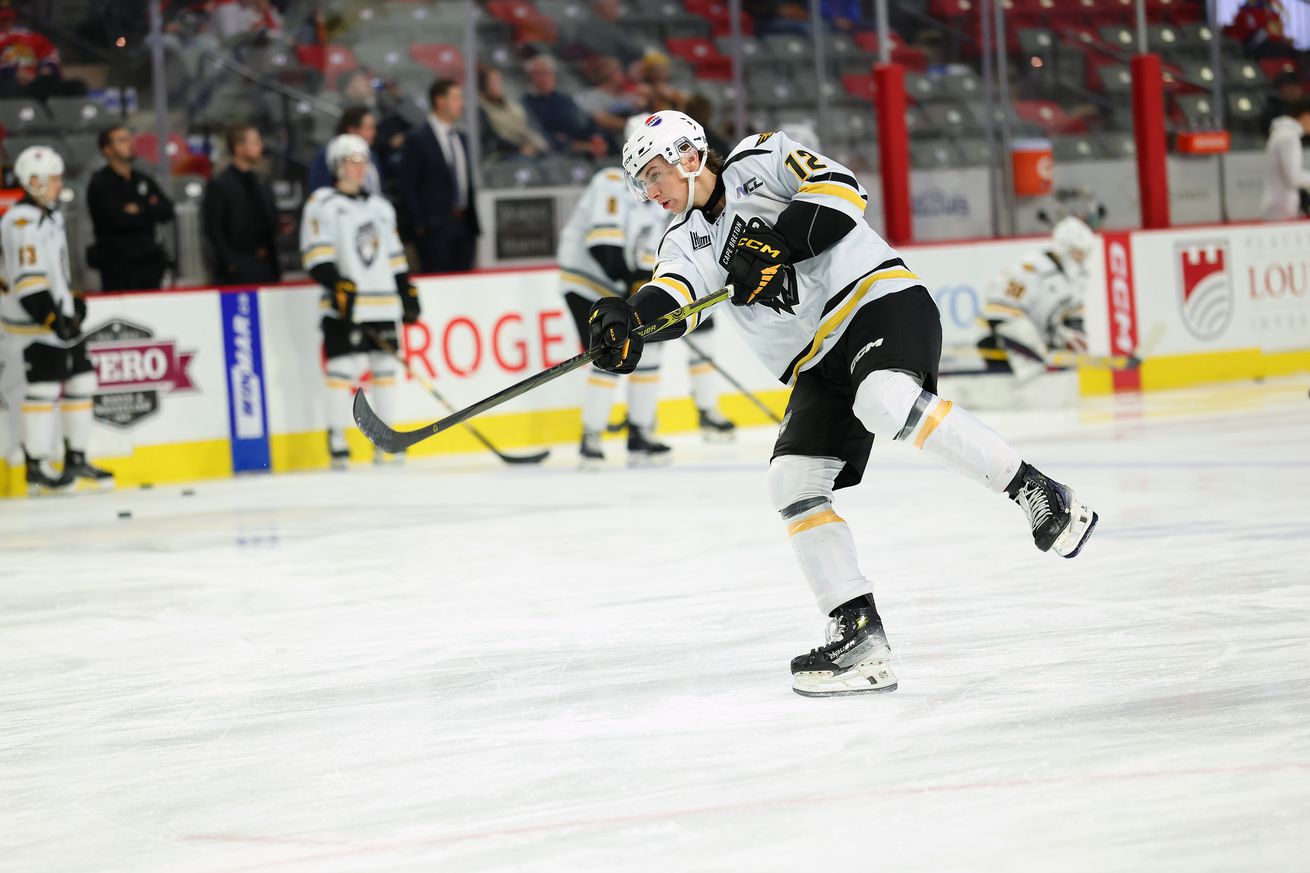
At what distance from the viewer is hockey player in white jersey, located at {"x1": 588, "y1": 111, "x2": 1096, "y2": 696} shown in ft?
11.2

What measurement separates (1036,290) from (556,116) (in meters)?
3.83

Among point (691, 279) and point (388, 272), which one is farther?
point (388, 272)

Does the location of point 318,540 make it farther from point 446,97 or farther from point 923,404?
point 446,97

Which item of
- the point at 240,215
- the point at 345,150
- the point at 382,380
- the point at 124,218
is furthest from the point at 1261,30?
the point at 124,218

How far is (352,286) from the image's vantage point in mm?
9266

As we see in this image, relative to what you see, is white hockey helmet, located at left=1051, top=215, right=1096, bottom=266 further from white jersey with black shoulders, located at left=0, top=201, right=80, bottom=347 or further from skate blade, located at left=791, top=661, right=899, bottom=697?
skate blade, located at left=791, top=661, right=899, bottom=697

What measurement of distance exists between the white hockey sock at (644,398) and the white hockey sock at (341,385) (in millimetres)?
1601

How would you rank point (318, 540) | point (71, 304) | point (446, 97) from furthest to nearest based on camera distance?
point (446, 97) → point (71, 304) → point (318, 540)

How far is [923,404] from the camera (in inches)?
134

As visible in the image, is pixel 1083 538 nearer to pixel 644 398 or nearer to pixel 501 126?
pixel 644 398

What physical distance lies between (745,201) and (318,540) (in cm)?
343

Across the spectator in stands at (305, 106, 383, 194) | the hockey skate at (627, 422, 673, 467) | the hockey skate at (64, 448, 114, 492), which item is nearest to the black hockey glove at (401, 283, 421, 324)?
the spectator in stands at (305, 106, 383, 194)

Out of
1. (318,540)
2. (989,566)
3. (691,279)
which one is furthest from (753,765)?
(318,540)

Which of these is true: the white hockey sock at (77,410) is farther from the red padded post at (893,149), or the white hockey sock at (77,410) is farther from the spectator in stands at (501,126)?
the red padded post at (893,149)
